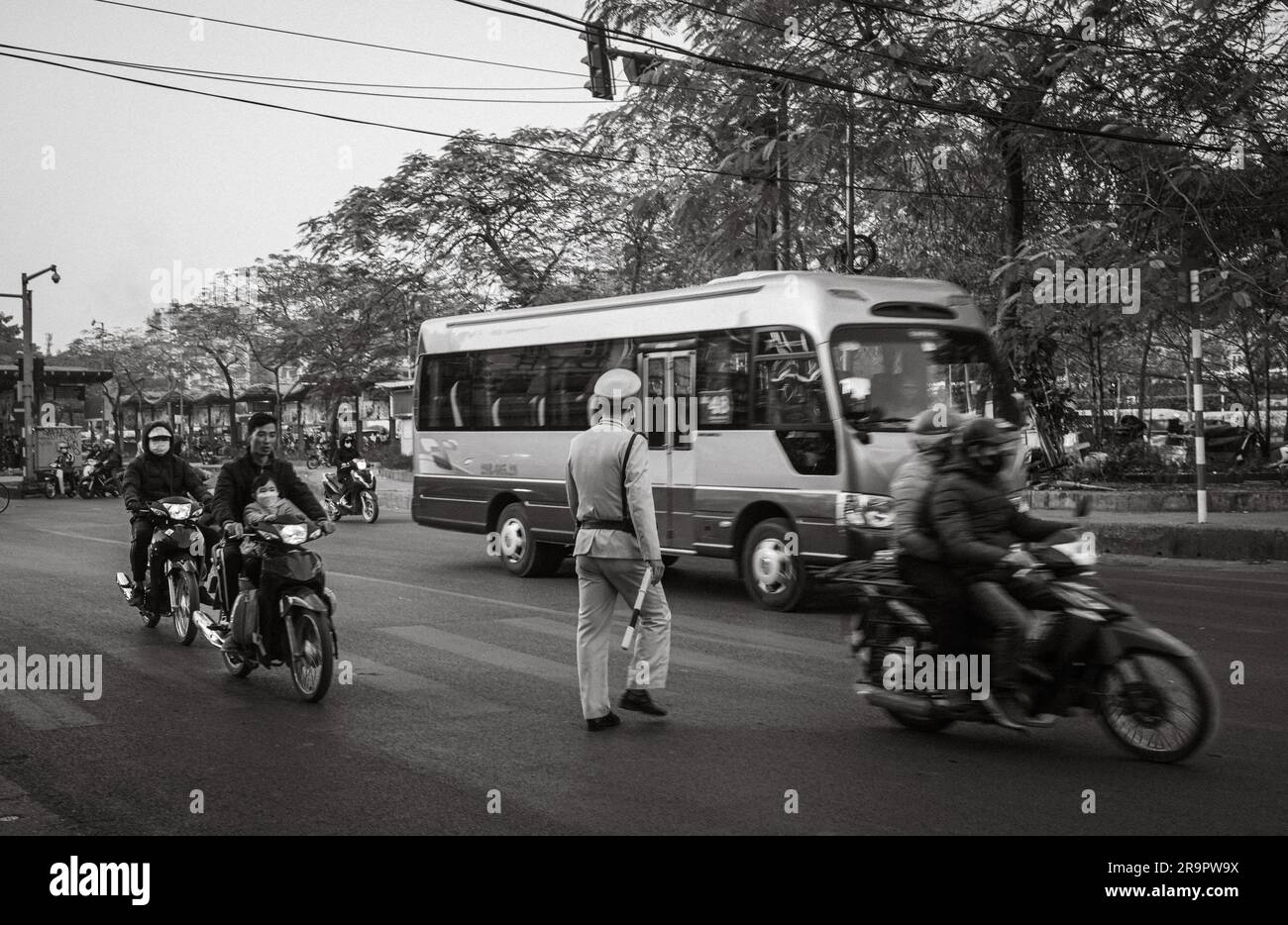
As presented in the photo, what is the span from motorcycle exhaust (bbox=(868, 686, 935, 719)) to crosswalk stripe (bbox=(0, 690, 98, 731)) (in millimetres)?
4158

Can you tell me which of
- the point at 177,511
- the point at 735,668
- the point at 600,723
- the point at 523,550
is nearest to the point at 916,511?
the point at 600,723

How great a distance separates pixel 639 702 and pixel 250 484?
2991mm

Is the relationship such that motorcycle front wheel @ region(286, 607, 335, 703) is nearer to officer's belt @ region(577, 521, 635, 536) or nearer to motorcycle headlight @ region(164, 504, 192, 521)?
officer's belt @ region(577, 521, 635, 536)

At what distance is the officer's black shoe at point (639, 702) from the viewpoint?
674 centimetres

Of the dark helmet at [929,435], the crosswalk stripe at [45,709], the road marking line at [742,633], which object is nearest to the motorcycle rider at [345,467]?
the road marking line at [742,633]

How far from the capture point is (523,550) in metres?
14.1

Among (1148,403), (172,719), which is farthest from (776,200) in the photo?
(1148,403)

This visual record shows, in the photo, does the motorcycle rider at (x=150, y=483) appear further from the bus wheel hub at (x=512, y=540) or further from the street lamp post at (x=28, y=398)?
the street lamp post at (x=28, y=398)

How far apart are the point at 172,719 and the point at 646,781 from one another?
2.91 metres

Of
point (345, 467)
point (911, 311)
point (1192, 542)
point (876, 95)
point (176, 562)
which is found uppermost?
point (876, 95)

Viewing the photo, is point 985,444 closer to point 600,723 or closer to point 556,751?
point 600,723

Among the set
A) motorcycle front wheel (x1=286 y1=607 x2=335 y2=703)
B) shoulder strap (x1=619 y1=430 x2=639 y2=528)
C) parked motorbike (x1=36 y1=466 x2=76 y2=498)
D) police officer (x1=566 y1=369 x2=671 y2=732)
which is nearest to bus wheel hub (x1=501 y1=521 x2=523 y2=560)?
motorcycle front wheel (x1=286 y1=607 x2=335 y2=703)

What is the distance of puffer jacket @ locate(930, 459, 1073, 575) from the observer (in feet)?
19.2

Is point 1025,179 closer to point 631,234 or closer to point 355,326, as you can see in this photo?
point 631,234
